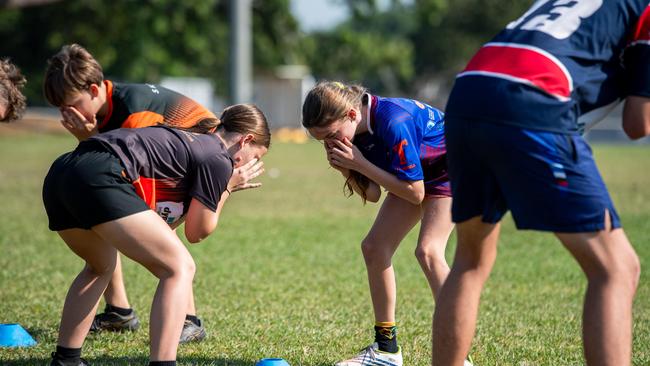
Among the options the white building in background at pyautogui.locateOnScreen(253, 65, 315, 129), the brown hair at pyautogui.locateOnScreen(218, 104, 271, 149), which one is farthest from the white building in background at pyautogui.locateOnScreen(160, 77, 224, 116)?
the brown hair at pyautogui.locateOnScreen(218, 104, 271, 149)

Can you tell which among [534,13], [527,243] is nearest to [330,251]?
[527,243]

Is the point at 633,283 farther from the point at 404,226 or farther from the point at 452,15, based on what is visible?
the point at 452,15

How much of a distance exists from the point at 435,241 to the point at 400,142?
66cm

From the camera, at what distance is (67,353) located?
434 cm

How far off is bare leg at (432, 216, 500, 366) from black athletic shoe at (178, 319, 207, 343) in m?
2.15

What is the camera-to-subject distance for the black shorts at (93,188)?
3.77 m

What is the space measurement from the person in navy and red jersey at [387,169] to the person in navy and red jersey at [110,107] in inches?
28.7

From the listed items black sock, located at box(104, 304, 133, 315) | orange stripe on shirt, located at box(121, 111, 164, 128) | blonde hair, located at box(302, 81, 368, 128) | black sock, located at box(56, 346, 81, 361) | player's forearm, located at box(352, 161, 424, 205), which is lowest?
black sock, located at box(104, 304, 133, 315)

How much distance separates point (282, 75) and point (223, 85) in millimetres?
12543

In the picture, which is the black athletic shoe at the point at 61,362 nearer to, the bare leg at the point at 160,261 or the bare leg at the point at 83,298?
the bare leg at the point at 83,298

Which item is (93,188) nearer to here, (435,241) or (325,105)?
(325,105)

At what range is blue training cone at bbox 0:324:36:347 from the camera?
5016 millimetres

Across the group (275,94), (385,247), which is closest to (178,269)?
(385,247)

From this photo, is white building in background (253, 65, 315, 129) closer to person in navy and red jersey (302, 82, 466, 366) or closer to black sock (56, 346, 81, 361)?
person in navy and red jersey (302, 82, 466, 366)
